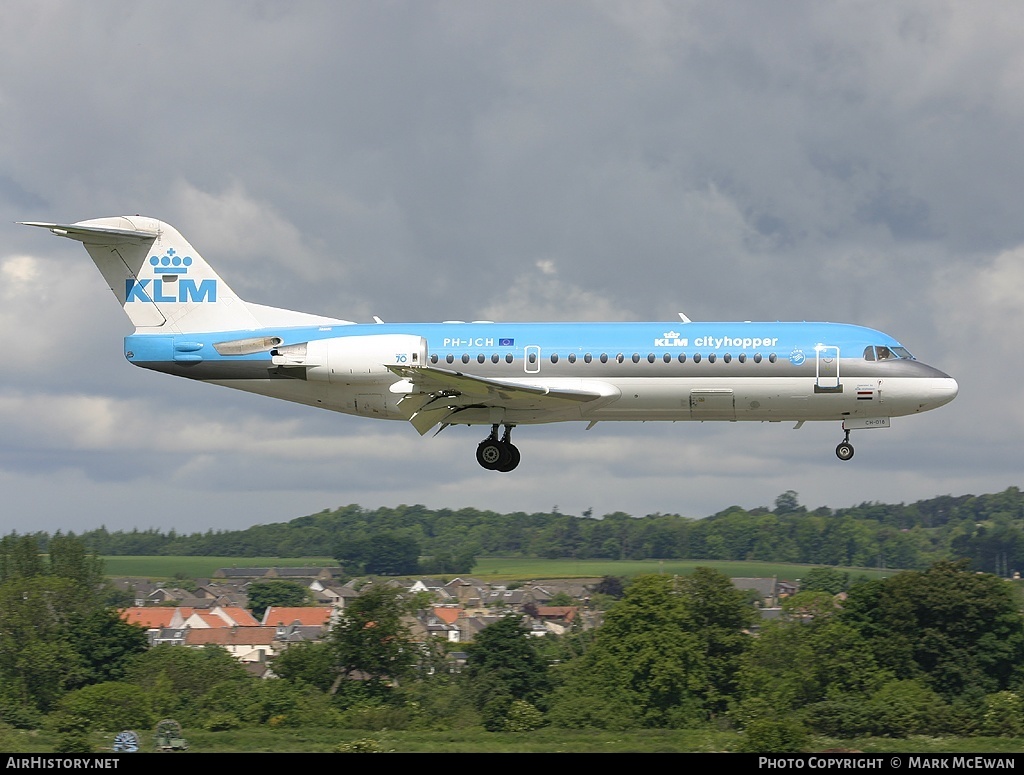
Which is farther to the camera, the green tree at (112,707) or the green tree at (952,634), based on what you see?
the green tree at (952,634)

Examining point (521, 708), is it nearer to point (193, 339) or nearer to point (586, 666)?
point (586, 666)

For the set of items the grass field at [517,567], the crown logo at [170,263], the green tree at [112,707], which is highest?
the crown logo at [170,263]

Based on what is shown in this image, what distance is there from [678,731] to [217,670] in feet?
77.3

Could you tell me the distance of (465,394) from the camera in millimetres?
33219

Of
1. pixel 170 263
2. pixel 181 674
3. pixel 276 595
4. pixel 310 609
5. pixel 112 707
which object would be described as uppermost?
pixel 170 263

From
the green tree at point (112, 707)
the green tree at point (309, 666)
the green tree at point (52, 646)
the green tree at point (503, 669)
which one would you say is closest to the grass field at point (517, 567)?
the green tree at point (52, 646)

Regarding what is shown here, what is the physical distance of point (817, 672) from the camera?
184ft

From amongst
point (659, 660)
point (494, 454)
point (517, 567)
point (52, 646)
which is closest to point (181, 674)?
point (52, 646)

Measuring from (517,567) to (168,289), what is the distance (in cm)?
4675

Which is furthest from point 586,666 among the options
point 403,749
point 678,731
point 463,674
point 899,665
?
point 403,749

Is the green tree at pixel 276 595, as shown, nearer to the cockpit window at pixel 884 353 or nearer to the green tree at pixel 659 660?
the green tree at pixel 659 660

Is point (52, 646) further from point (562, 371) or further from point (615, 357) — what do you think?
point (615, 357)

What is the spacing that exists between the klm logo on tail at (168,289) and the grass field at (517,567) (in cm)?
3799

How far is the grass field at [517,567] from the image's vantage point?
246ft
